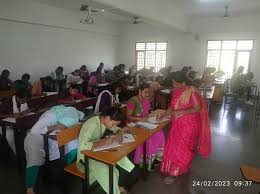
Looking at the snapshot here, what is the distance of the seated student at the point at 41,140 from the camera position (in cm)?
267

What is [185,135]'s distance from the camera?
120 inches

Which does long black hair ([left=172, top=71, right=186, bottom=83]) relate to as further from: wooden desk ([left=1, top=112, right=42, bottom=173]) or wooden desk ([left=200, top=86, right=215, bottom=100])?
wooden desk ([left=200, top=86, right=215, bottom=100])

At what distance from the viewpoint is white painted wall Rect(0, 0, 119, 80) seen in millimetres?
7172

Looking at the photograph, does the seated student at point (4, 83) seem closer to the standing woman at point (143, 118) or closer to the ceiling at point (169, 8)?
the ceiling at point (169, 8)

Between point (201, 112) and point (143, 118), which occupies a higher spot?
point (201, 112)

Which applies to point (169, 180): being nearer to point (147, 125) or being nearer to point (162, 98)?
point (147, 125)

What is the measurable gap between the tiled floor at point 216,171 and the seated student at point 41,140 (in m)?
0.34

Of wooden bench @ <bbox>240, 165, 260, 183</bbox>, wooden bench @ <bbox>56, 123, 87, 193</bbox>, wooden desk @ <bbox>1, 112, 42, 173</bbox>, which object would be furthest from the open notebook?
wooden desk @ <bbox>1, 112, 42, 173</bbox>

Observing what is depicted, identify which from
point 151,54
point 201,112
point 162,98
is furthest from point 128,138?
point 151,54

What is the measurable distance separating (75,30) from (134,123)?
7.62 meters

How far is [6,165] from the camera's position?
3.47 meters

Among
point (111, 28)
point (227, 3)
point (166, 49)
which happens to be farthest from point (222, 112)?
point (111, 28)

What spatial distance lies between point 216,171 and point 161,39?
8962 millimetres
